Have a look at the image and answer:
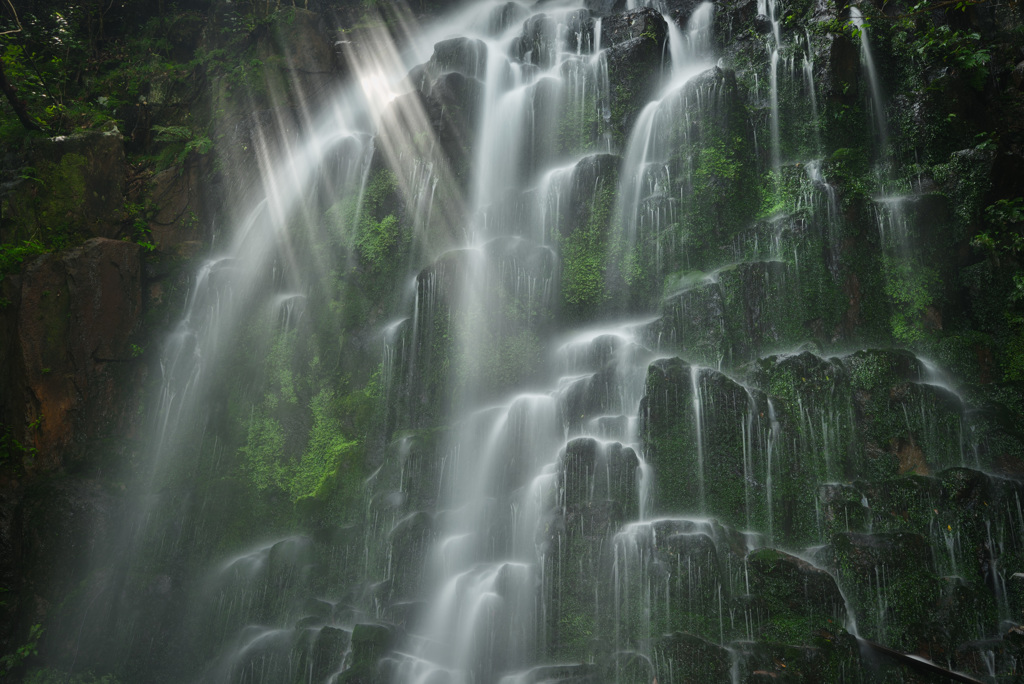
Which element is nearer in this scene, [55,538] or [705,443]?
[705,443]

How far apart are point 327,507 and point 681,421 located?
257 inches

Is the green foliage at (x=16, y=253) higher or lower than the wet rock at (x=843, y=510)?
higher

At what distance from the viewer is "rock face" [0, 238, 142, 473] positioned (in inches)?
467

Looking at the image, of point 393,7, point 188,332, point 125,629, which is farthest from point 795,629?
point 393,7

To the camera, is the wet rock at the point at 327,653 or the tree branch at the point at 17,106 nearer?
the wet rock at the point at 327,653

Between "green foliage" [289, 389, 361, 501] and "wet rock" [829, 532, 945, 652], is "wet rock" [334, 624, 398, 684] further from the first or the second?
"wet rock" [829, 532, 945, 652]

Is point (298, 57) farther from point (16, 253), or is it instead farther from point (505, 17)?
point (16, 253)

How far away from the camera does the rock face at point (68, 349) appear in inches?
467

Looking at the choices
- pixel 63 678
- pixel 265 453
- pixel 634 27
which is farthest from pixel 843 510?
pixel 634 27

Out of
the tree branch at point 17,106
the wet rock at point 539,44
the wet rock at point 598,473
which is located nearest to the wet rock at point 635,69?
the wet rock at point 539,44

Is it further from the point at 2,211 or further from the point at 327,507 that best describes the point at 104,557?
the point at 2,211

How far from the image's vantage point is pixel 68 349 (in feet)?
41.0

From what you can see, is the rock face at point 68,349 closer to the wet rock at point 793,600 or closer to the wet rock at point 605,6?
the wet rock at point 793,600

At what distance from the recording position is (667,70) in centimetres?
1481
